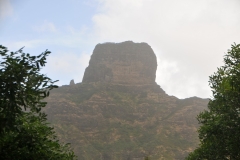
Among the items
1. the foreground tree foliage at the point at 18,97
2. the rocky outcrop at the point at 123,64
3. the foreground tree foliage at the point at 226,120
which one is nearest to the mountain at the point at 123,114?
the rocky outcrop at the point at 123,64

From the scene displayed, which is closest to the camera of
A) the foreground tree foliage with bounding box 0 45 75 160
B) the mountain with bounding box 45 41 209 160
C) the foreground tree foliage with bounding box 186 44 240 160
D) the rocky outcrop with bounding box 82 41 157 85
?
the foreground tree foliage with bounding box 0 45 75 160

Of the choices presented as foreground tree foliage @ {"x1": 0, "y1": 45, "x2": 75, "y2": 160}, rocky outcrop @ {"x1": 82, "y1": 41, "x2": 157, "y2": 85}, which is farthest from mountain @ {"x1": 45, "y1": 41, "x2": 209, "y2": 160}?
foreground tree foliage @ {"x1": 0, "y1": 45, "x2": 75, "y2": 160}

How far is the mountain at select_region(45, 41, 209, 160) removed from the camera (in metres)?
109

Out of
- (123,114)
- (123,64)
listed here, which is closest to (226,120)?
(123,114)

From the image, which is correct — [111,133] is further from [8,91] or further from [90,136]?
[8,91]

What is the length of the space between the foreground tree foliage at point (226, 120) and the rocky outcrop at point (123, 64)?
153 meters

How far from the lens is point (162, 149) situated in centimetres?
10488

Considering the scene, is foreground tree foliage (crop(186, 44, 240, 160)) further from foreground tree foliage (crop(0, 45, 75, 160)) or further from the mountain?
the mountain

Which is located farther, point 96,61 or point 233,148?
point 96,61

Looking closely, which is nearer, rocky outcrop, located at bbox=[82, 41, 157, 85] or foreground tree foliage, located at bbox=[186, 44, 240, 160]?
foreground tree foliage, located at bbox=[186, 44, 240, 160]

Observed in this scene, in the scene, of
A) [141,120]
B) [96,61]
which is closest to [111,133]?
[141,120]

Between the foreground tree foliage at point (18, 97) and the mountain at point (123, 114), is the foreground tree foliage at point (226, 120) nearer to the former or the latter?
the foreground tree foliage at point (18, 97)

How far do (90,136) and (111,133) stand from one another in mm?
10178

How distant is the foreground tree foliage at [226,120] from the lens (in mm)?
15742
